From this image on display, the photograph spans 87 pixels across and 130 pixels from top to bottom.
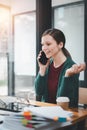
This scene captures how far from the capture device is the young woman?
70.9 inches

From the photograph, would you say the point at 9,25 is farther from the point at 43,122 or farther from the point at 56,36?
the point at 43,122

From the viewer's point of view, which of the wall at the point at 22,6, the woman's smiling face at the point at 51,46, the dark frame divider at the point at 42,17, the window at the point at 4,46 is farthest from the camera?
the window at the point at 4,46

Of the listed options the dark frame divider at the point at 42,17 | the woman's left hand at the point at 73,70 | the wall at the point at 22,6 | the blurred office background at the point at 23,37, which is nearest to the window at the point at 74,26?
the blurred office background at the point at 23,37

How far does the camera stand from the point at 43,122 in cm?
→ 121

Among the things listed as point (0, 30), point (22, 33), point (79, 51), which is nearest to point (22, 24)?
point (22, 33)

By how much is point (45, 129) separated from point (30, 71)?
3.04m

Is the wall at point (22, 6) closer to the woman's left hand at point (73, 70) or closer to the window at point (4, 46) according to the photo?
the window at point (4, 46)

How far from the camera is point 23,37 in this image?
4.27m

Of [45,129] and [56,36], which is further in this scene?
[56,36]

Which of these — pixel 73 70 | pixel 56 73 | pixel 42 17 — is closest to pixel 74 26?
pixel 42 17

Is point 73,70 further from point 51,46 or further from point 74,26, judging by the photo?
point 74,26

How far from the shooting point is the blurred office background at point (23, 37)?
3533 mm

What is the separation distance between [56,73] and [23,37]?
97.9 inches

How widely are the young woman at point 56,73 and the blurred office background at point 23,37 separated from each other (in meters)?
1.56
